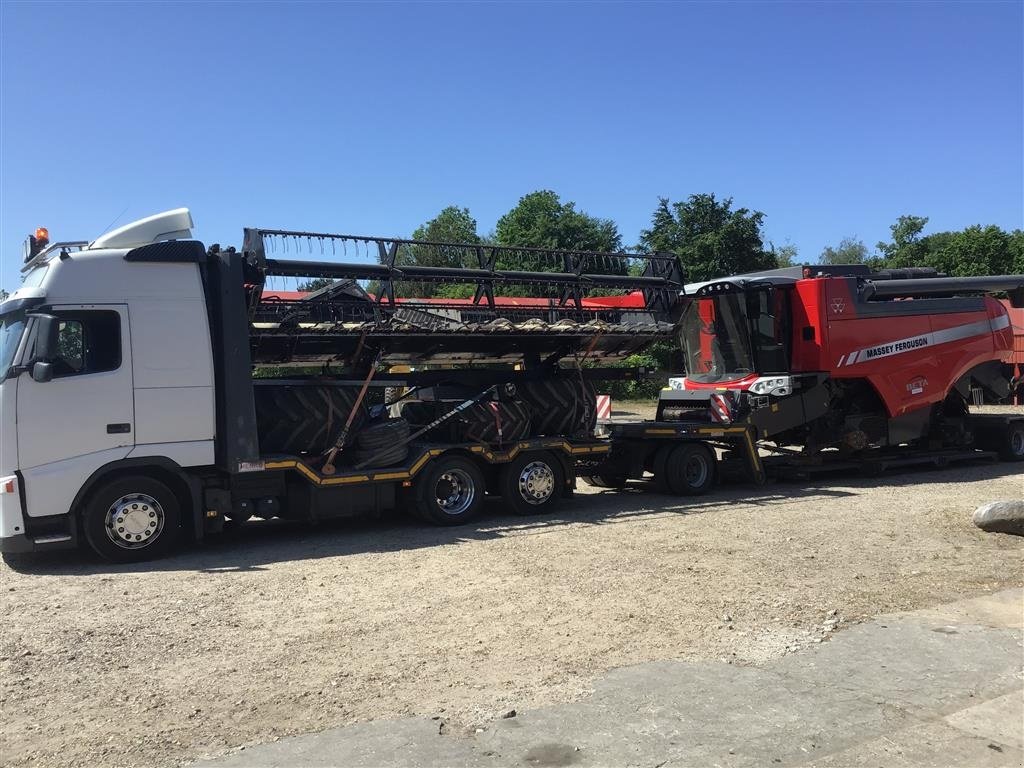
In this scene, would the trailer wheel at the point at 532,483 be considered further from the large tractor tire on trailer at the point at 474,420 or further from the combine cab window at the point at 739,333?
the combine cab window at the point at 739,333

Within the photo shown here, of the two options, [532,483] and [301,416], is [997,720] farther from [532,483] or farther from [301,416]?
[301,416]

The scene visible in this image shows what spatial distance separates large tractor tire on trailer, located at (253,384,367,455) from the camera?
943 cm

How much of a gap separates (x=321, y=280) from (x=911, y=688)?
734 centimetres

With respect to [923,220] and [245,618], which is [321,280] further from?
[923,220]

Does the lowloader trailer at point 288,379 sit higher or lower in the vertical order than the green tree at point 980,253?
lower

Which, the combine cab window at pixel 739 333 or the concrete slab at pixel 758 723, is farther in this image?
the combine cab window at pixel 739 333

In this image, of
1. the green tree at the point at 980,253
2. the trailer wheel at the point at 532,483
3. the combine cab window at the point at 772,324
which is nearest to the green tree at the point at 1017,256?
the green tree at the point at 980,253

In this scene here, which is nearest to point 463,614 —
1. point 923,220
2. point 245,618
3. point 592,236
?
point 245,618

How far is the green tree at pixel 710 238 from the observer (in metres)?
35.9

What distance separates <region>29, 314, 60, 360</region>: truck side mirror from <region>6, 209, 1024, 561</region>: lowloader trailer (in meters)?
0.02

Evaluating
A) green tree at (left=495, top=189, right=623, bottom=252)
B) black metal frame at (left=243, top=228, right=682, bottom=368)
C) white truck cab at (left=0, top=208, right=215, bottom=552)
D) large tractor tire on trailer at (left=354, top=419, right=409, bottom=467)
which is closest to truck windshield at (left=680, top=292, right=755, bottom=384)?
black metal frame at (left=243, top=228, right=682, bottom=368)

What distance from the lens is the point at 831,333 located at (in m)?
13.2

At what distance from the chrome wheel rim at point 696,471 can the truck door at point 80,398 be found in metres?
7.74

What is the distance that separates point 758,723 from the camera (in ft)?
14.4
